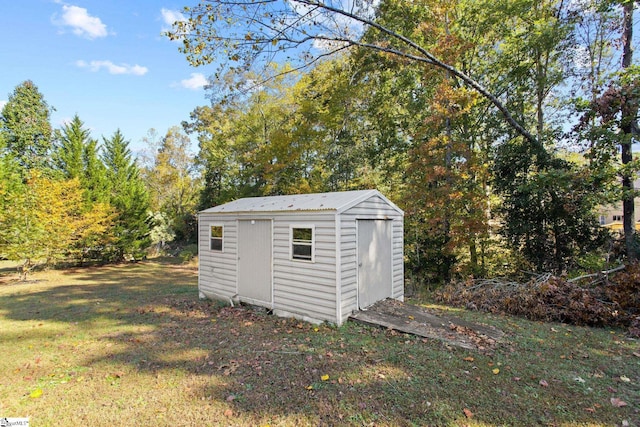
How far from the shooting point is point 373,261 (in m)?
6.31

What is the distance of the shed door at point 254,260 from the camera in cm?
654

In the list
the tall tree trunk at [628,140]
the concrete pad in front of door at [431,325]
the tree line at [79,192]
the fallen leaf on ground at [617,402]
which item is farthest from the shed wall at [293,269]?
the tree line at [79,192]

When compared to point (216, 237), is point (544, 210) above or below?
above

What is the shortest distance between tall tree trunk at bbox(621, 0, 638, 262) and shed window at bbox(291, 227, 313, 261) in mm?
7197

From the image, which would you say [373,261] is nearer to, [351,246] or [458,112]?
[351,246]

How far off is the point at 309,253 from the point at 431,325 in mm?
2502

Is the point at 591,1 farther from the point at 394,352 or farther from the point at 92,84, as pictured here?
the point at 92,84

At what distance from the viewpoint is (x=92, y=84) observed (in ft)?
33.1

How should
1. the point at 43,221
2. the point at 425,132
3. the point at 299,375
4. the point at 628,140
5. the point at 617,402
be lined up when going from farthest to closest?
1. the point at 43,221
2. the point at 425,132
3. the point at 628,140
4. the point at 299,375
5. the point at 617,402

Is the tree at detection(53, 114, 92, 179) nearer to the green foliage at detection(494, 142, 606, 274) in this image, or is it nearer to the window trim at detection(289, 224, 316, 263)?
the window trim at detection(289, 224, 316, 263)

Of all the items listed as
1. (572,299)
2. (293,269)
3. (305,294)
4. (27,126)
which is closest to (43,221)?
(293,269)

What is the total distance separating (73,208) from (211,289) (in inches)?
388

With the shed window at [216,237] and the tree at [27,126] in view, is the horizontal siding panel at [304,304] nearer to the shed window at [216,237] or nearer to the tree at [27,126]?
the shed window at [216,237]

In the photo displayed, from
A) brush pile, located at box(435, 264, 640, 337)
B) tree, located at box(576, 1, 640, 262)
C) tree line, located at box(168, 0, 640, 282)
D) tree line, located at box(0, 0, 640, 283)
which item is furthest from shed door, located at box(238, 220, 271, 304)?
tree, located at box(576, 1, 640, 262)
